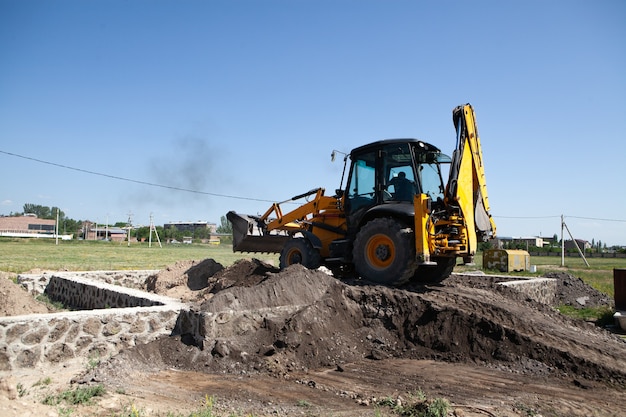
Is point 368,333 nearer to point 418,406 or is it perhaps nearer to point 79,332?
point 418,406

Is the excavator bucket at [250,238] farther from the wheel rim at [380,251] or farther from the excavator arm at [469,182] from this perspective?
the excavator arm at [469,182]

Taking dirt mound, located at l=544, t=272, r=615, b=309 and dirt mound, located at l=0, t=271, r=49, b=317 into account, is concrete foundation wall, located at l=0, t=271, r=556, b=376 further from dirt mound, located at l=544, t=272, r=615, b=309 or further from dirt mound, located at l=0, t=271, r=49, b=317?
dirt mound, located at l=544, t=272, r=615, b=309

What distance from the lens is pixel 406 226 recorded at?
8.82 metres

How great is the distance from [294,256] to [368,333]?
11.1 feet

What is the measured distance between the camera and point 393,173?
961cm

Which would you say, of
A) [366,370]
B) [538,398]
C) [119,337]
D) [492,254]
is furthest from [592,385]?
[492,254]

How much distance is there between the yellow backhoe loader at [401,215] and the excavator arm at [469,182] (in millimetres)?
17

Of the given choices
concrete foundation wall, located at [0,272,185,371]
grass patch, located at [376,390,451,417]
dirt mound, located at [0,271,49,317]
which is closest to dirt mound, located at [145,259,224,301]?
dirt mound, located at [0,271,49,317]

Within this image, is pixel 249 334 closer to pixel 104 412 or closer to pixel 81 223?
pixel 104 412

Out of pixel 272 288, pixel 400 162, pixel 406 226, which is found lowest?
pixel 272 288

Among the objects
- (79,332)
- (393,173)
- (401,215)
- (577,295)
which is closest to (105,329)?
(79,332)

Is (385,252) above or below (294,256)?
above

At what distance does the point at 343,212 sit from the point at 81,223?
411ft

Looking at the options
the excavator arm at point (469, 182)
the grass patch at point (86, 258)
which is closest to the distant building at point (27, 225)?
the grass patch at point (86, 258)
